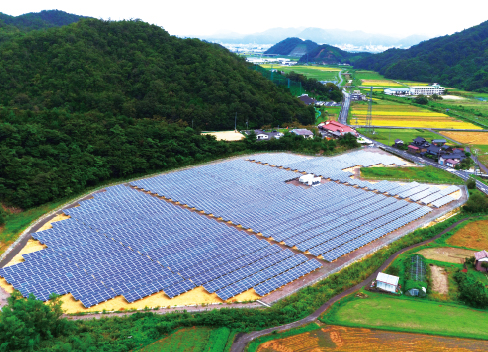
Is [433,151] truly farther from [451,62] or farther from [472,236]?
[451,62]

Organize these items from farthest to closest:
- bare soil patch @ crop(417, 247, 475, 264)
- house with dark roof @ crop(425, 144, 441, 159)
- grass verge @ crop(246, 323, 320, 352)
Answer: house with dark roof @ crop(425, 144, 441, 159) < bare soil patch @ crop(417, 247, 475, 264) < grass verge @ crop(246, 323, 320, 352)

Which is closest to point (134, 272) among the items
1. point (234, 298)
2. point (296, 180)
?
point (234, 298)

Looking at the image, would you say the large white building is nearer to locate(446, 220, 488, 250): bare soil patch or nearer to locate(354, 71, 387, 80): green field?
locate(354, 71, 387, 80): green field

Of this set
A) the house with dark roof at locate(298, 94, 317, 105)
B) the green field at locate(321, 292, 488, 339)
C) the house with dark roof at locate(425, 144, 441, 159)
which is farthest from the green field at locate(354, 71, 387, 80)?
the green field at locate(321, 292, 488, 339)

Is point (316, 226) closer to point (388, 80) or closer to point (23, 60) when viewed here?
point (23, 60)

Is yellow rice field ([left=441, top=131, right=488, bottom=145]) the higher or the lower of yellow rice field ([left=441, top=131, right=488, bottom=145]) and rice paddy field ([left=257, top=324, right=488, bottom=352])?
the higher

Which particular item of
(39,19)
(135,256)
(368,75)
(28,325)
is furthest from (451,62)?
(28,325)

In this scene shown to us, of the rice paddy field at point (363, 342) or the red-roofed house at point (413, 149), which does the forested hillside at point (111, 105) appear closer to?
the red-roofed house at point (413, 149)
